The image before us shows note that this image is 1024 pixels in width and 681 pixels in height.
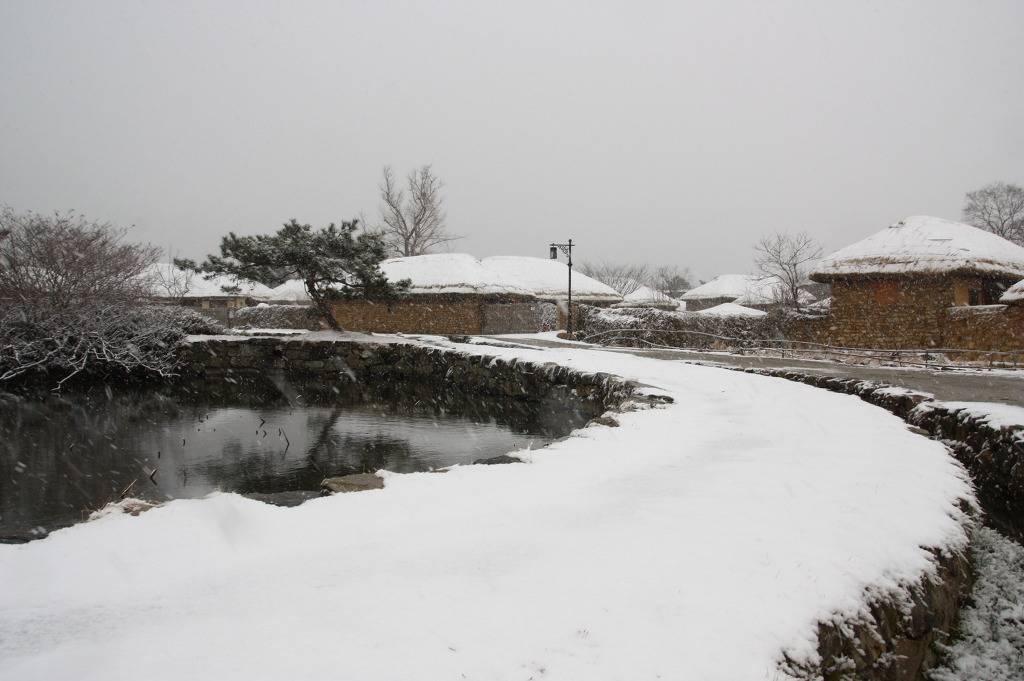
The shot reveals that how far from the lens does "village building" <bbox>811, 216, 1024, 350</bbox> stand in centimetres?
1672

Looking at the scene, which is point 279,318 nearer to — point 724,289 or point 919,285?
point 919,285

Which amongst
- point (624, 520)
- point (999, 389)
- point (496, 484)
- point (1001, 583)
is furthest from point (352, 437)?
point (999, 389)

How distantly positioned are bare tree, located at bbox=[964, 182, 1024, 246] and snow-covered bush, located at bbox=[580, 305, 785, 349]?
27575mm

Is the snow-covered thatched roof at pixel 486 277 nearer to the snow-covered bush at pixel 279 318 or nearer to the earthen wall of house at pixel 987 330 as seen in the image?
the snow-covered bush at pixel 279 318

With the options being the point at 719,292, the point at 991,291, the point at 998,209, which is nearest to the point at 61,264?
the point at 991,291

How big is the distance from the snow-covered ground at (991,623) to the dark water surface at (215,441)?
15.9 ft

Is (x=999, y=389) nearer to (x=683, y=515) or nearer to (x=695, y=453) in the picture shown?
(x=695, y=453)

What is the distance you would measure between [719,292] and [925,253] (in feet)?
95.3

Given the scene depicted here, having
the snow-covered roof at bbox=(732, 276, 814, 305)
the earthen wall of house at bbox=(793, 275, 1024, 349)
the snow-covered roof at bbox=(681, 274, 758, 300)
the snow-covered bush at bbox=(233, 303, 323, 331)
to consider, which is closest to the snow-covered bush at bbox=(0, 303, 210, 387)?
the snow-covered bush at bbox=(233, 303, 323, 331)

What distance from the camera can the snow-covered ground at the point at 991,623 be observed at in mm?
2943

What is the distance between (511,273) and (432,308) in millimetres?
5161

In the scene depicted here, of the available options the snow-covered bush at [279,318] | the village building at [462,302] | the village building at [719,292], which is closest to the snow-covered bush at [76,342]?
the village building at [462,302]

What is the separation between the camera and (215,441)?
1005cm

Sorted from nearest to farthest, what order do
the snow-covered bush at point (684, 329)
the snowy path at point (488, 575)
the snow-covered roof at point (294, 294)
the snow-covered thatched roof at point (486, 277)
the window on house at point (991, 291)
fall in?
the snowy path at point (488, 575) < the window on house at point (991, 291) < the snow-covered bush at point (684, 329) < the snow-covered thatched roof at point (486, 277) < the snow-covered roof at point (294, 294)
